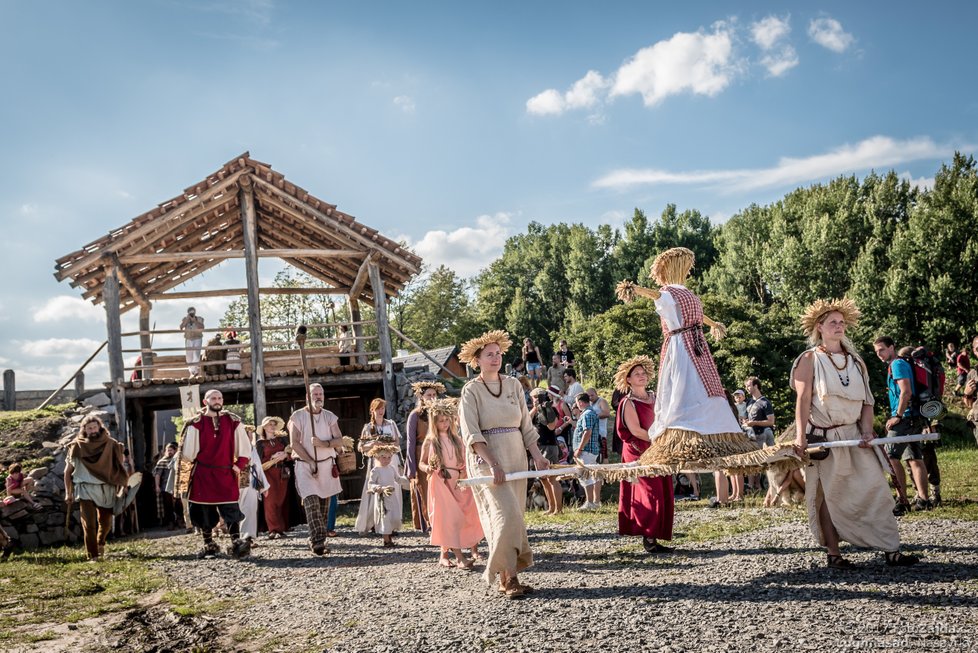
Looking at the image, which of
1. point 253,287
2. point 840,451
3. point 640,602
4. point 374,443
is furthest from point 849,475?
point 253,287

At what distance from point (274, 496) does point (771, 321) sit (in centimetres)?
2660

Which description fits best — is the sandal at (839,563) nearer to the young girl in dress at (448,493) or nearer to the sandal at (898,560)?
the sandal at (898,560)

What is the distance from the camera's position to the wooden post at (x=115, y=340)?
16.7m

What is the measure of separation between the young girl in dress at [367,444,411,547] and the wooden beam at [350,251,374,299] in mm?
8412

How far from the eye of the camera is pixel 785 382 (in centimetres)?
3106

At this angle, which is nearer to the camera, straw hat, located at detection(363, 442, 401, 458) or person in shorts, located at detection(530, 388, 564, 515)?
straw hat, located at detection(363, 442, 401, 458)

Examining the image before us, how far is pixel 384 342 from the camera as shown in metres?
18.0

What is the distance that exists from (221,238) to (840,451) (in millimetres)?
16363

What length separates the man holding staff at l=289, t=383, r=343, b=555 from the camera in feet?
32.3

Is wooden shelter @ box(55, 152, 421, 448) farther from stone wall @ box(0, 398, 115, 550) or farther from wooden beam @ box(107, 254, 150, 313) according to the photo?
stone wall @ box(0, 398, 115, 550)

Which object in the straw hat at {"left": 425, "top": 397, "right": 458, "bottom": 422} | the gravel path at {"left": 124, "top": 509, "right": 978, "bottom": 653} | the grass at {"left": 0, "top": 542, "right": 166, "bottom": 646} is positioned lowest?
the grass at {"left": 0, "top": 542, "right": 166, "bottom": 646}

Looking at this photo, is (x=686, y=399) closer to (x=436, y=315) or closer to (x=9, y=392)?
(x=9, y=392)

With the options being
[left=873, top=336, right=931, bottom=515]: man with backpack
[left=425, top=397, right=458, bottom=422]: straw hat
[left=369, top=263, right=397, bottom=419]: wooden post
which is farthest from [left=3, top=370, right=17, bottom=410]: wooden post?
[left=873, top=336, right=931, bottom=515]: man with backpack

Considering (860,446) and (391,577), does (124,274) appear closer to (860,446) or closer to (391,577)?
(391,577)
